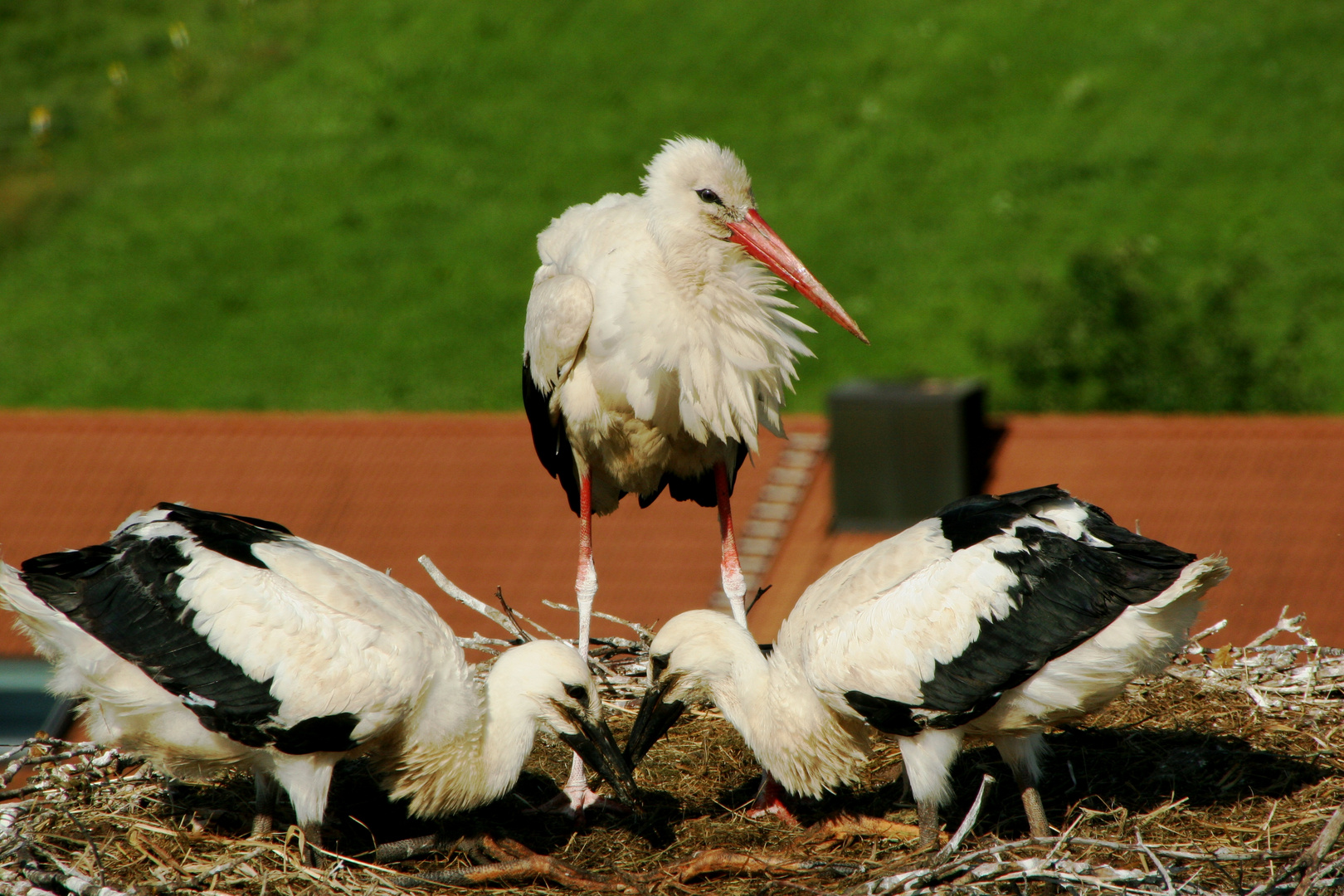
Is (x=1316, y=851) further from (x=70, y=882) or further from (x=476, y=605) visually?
(x=70, y=882)

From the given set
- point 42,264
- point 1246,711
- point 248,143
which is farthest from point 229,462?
point 248,143

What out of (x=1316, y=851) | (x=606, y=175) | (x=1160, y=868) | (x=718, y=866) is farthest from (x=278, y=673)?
(x=606, y=175)

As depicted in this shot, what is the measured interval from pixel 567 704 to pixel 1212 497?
645 centimetres

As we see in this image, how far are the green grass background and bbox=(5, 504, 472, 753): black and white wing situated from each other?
994cm

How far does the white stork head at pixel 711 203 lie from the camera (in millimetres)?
4523

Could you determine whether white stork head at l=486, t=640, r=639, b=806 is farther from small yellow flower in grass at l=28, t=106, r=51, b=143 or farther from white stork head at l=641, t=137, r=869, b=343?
small yellow flower in grass at l=28, t=106, r=51, b=143

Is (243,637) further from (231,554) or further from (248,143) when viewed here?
(248,143)

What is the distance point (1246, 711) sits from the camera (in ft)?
16.4

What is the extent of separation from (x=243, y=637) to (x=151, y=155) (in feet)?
64.0

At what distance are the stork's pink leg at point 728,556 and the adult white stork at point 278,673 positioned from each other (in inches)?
40.4

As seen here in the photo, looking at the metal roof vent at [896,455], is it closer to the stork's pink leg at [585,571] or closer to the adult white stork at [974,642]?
the stork's pink leg at [585,571]

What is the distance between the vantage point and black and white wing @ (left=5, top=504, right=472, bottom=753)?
153 inches

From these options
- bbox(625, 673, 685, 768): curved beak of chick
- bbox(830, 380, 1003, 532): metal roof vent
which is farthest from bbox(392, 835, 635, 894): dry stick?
bbox(830, 380, 1003, 532): metal roof vent

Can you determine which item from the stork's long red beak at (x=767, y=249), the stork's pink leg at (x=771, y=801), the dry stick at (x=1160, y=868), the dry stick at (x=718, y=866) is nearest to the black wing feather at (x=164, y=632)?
the dry stick at (x=718, y=866)
